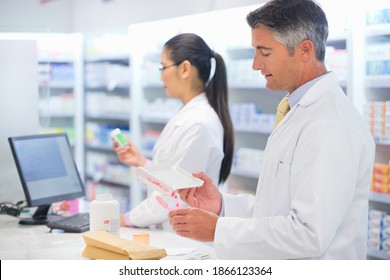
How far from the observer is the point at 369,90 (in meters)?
3.86

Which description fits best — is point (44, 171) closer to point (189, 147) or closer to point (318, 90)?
point (189, 147)

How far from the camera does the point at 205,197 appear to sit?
236cm

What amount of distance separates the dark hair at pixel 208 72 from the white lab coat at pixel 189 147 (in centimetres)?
5

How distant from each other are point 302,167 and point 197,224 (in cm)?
41

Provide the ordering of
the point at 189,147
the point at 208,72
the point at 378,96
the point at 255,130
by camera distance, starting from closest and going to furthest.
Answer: the point at 189,147, the point at 208,72, the point at 378,96, the point at 255,130

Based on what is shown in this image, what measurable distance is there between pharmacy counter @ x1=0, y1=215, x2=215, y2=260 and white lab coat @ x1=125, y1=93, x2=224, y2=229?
87 millimetres

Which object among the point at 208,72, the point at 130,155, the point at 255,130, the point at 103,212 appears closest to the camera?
the point at 103,212

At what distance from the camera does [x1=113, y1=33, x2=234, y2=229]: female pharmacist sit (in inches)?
116

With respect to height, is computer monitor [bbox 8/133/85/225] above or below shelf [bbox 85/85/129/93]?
below

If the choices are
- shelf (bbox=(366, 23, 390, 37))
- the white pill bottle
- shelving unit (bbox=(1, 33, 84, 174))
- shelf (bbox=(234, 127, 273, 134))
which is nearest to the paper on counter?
the white pill bottle

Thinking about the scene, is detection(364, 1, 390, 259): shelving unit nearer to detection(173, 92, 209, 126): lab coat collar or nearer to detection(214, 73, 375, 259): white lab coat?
detection(173, 92, 209, 126): lab coat collar

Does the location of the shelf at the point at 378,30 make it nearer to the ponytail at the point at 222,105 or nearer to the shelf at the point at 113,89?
the ponytail at the point at 222,105

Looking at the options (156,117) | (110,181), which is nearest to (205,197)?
(156,117)
